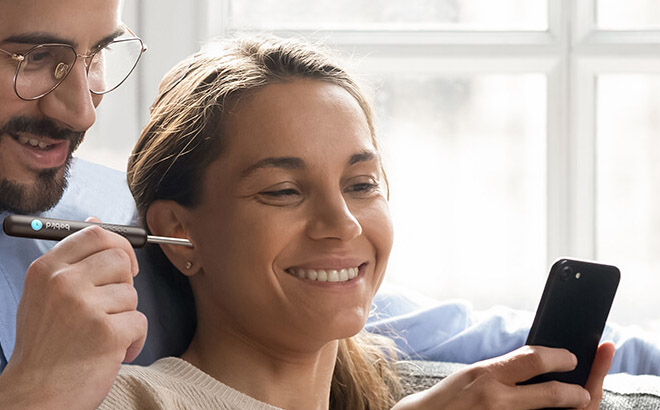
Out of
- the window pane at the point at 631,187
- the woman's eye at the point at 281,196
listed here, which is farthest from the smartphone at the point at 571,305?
the window pane at the point at 631,187

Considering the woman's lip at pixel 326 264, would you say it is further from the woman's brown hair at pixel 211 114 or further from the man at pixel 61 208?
the man at pixel 61 208

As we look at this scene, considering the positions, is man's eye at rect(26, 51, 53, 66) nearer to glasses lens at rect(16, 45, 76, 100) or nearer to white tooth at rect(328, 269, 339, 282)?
glasses lens at rect(16, 45, 76, 100)

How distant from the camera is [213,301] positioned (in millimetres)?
1488

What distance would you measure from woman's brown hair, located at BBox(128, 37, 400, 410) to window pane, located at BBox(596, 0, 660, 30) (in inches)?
61.8

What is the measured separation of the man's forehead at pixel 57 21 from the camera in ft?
4.53

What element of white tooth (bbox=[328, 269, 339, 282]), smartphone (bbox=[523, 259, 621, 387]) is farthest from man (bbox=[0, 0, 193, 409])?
smartphone (bbox=[523, 259, 621, 387])

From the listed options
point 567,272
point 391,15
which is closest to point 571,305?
point 567,272

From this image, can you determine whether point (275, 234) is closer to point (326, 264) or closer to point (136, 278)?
point (326, 264)

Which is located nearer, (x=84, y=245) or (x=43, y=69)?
(x=84, y=245)

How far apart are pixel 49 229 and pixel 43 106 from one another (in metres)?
0.38

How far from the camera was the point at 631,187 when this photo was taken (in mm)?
2902

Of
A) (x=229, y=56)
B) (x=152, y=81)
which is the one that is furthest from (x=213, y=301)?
(x=152, y=81)

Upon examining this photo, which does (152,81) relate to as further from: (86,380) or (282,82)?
(86,380)

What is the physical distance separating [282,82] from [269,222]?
235mm
